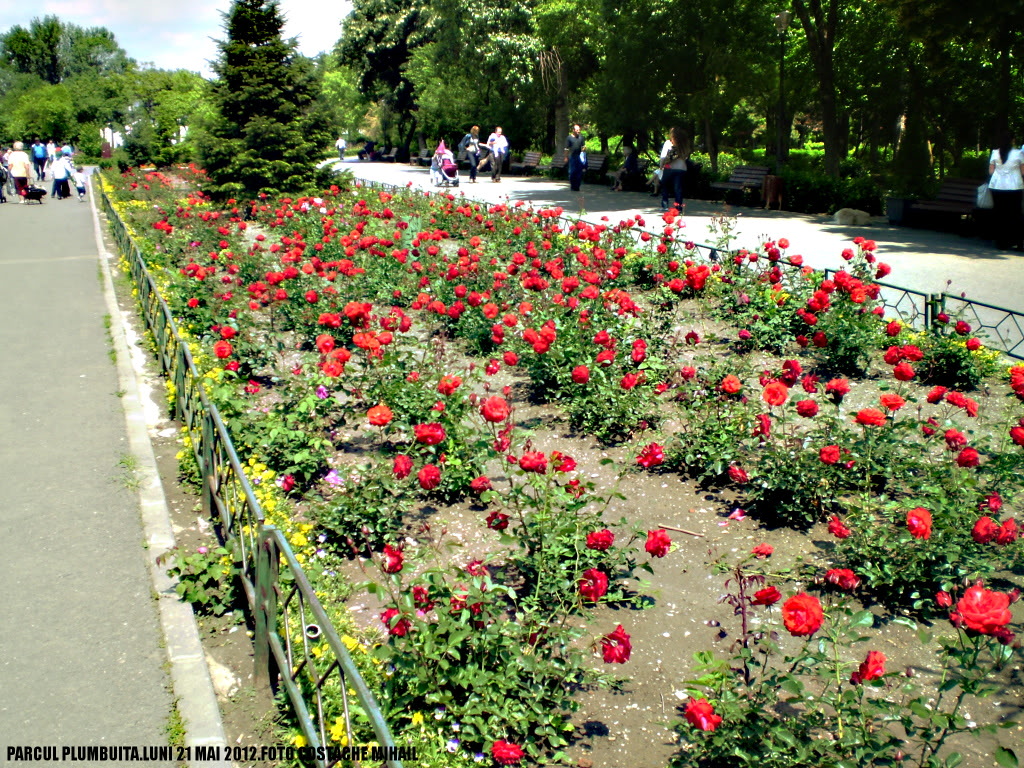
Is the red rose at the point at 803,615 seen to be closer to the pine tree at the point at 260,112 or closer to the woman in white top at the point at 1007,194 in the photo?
the woman in white top at the point at 1007,194

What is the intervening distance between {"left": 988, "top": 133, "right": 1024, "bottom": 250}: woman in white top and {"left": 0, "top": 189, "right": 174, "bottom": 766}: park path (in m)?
11.7

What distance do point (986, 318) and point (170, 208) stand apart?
12.0 metres

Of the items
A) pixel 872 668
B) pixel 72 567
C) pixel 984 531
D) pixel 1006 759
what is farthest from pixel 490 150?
pixel 1006 759

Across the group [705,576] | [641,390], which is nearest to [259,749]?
[705,576]

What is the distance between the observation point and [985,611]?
2.35m

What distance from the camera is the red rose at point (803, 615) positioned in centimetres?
243

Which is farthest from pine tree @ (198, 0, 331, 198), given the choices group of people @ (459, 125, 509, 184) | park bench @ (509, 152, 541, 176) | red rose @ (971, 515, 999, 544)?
red rose @ (971, 515, 999, 544)

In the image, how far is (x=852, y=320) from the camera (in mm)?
6750

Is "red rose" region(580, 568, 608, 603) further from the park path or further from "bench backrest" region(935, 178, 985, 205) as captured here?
"bench backrest" region(935, 178, 985, 205)

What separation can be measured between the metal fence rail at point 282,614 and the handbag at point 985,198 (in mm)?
12136

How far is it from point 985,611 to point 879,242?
12.8 metres

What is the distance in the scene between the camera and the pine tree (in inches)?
725

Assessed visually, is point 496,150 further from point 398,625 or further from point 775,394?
point 398,625

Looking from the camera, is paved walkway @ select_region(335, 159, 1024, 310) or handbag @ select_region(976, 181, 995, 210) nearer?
paved walkway @ select_region(335, 159, 1024, 310)
